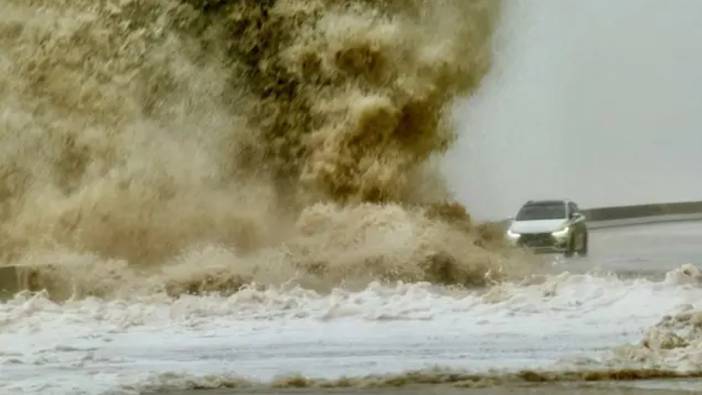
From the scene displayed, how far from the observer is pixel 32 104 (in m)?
14.2

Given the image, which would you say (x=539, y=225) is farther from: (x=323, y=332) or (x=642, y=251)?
(x=323, y=332)

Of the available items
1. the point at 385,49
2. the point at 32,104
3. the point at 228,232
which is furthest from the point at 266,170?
the point at 32,104

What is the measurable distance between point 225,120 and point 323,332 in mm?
3511

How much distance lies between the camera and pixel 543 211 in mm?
11961

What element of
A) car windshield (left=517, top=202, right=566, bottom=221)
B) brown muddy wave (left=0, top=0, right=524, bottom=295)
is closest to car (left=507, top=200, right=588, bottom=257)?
car windshield (left=517, top=202, right=566, bottom=221)

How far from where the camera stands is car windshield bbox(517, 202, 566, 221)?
1177 cm

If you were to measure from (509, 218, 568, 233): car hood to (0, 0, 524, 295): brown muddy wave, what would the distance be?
952 millimetres

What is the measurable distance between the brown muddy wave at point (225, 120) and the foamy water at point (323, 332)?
1.24 meters

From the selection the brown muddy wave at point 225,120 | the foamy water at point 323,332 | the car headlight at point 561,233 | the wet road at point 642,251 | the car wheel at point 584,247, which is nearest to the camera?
the foamy water at point 323,332

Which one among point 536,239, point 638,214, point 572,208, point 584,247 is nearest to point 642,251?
point 584,247

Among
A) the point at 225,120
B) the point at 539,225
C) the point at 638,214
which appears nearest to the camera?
the point at 539,225

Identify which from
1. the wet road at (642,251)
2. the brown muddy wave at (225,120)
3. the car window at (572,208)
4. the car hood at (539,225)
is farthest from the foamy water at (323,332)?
the brown muddy wave at (225,120)

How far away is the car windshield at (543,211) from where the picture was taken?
11.8m

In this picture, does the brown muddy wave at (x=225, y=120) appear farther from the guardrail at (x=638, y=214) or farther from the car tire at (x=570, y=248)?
the guardrail at (x=638, y=214)
